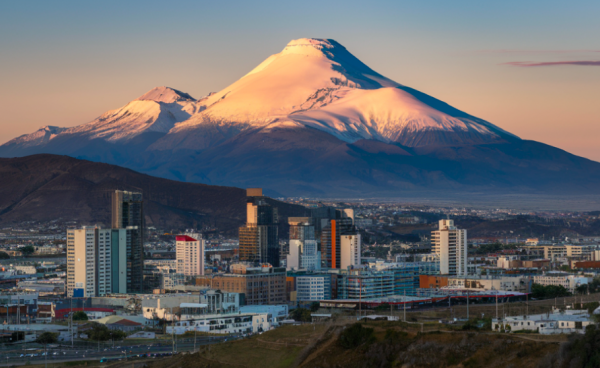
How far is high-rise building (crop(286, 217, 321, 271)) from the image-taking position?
90375 millimetres

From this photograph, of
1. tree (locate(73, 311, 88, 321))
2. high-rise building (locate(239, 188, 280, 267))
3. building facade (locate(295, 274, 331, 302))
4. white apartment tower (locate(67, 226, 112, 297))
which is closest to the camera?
tree (locate(73, 311, 88, 321))

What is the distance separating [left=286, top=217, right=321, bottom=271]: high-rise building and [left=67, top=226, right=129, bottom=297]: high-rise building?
15.1 m

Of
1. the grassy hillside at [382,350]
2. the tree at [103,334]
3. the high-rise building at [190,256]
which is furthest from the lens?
the high-rise building at [190,256]

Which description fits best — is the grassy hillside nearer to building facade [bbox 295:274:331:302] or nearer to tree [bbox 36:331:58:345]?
tree [bbox 36:331:58:345]

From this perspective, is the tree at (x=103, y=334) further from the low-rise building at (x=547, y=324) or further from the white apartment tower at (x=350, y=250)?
the white apartment tower at (x=350, y=250)

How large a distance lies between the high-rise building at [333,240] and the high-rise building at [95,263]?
1909 centimetres

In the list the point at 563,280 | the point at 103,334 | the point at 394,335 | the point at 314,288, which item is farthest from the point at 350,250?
the point at 394,335

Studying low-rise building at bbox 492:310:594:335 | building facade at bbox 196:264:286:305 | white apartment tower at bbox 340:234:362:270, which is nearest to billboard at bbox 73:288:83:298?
building facade at bbox 196:264:286:305

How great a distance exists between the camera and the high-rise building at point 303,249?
297 ft

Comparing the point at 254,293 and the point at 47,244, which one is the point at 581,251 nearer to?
the point at 254,293

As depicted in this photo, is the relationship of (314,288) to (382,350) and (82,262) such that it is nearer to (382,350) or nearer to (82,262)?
(82,262)

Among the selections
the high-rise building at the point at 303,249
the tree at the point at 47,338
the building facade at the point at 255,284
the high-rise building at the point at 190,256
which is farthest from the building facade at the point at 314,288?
the tree at the point at 47,338

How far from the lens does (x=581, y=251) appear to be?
117000 millimetres

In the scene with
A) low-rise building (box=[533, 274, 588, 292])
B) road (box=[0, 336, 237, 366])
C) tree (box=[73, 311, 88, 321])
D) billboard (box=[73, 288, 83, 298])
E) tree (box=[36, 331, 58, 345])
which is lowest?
road (box=[0, 336, 237, 366])
